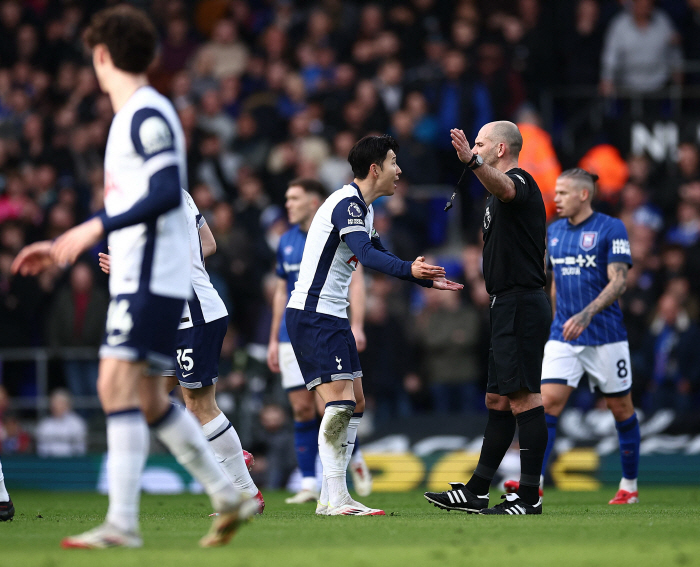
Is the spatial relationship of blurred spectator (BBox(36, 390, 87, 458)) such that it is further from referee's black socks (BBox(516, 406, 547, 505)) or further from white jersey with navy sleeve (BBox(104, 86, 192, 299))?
white jersey with navy sleeve (BBox(104, 86, 192, 299))

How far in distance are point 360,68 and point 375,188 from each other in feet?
32.8

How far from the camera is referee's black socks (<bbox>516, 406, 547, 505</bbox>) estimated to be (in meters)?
7.47

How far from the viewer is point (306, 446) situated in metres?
10.3

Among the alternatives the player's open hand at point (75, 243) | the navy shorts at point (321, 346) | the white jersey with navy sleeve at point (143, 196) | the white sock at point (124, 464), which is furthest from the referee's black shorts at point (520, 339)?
the player's open hand at point (75, 243)

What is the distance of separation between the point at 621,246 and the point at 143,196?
5.29 meters

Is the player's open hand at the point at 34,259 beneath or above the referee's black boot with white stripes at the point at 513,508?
above

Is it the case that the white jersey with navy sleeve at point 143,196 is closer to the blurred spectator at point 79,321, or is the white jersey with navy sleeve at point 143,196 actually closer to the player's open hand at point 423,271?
the player's open hand at point 423,271

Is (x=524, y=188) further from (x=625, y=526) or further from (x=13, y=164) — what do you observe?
(x=13, y=164)

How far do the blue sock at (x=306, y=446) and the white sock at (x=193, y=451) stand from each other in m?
4.97

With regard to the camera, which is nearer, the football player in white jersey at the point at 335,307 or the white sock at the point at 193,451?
the white sock at the point at 193,451

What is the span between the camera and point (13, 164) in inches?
664

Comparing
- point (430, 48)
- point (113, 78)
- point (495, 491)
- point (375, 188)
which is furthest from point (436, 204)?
point (113, 78)

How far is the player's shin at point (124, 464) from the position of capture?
16.4 ft

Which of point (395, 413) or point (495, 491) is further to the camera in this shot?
point (395, 413)
